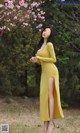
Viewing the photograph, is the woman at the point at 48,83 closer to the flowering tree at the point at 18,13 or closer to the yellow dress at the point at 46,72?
the yellow dress at the point at 46,72

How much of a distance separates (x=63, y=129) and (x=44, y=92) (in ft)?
6.09

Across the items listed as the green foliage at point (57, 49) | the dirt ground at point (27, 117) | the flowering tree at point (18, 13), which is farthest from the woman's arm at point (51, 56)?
the green foliage at point (57, 49)

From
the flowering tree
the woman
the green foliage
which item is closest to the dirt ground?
the green foliage

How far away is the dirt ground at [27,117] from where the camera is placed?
8586 millimetres

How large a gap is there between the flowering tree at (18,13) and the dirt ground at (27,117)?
1.92 m

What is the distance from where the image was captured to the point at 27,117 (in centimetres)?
956

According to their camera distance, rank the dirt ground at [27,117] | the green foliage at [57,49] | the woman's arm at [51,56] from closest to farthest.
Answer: the woman's arm at [51,56] → the dirt ground at [27,117] → the green foliage at [57,49]

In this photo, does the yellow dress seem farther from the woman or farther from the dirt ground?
the dirt ground

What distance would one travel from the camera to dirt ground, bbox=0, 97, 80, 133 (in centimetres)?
859

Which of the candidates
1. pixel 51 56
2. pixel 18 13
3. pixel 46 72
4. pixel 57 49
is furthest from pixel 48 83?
pixel 57 49

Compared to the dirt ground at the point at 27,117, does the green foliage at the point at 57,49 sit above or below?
above

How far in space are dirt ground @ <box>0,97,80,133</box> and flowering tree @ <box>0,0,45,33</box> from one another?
192 centimetres

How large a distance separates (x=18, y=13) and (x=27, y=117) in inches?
89.2

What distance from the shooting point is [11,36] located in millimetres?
10078
